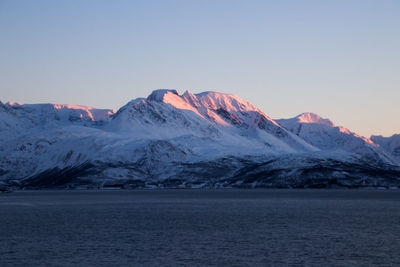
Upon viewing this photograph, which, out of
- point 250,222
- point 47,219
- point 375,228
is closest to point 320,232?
point 375,228

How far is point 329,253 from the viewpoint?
226 feet

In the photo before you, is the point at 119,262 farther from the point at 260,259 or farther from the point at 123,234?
the point at 123,234

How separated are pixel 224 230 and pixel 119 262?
35.7m

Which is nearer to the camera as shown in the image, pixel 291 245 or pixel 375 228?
pixel 291 245

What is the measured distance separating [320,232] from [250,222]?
73.2ft

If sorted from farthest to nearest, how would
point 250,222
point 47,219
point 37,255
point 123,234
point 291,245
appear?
point 47,219 < point 250,222 < point 123,234 < point 291,245 < point 37,255

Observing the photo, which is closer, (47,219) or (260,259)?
(260,259)

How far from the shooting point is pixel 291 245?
Answer: 251 ft

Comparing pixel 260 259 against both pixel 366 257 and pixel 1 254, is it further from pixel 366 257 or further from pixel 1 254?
pixel 1 254

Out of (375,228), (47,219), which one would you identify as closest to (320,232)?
(375,228)

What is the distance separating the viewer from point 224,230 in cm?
9631

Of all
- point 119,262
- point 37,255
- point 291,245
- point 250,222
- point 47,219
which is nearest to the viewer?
point 119,262

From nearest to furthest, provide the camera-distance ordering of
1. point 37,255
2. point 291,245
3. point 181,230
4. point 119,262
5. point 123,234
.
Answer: point 119,262 → point 37,255 → point 291,245 → point 123,234 → point 181,230

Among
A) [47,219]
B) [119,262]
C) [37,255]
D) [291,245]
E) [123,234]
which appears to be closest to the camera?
[119,262]
